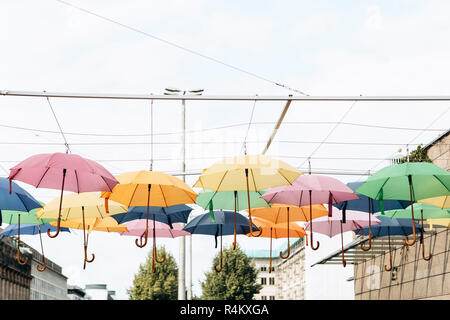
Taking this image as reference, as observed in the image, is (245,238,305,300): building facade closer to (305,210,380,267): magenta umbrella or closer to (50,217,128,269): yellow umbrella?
(305,210,380,267): magenta umbrella

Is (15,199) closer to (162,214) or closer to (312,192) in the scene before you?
(162,214)

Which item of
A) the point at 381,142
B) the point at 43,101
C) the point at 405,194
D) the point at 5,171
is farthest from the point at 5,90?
the point at 381,142

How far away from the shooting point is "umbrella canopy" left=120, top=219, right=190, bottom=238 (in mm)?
11539

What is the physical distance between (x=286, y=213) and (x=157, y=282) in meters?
36.3

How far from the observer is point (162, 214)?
35.8ft

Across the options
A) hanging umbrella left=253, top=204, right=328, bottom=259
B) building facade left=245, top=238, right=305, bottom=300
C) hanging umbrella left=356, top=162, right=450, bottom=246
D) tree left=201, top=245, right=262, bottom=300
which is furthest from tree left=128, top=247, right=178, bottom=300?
hanging umbrella left=356, top=162, right=450, bottom=246

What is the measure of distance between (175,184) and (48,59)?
4.46 m

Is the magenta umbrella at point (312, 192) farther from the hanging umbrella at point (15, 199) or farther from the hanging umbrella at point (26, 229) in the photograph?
the hanging umbrella at point (26, 229)

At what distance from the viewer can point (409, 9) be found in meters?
10.8

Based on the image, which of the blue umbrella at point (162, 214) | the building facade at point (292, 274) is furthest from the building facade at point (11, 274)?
the blue umbrella at point (162, 214)

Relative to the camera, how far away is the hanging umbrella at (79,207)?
9906 mm

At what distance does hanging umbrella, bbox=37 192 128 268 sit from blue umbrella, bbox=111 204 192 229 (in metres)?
0.45

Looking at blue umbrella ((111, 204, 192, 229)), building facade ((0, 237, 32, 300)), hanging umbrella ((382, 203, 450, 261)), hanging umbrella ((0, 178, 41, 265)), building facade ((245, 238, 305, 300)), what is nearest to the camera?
hanging umbrella ((0, 178, 41, 265))
